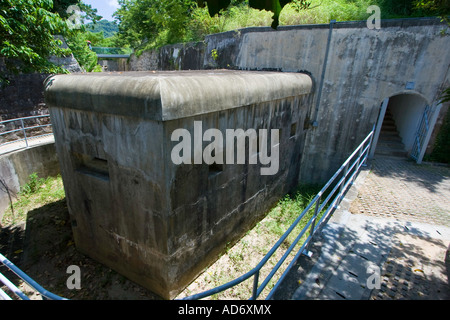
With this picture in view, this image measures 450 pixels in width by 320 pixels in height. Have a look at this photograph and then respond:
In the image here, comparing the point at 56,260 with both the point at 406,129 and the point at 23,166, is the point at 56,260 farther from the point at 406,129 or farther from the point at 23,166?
the point at 406,129

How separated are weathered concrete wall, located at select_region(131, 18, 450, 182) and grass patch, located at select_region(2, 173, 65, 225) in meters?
6.58

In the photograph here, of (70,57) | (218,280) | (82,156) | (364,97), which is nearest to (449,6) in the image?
(364,97)

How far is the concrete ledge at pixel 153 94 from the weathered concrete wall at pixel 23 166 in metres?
3.95

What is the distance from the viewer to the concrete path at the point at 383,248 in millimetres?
2930

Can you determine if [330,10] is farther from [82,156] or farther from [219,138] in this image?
[82,156]

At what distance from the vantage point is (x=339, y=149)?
755 centimetres

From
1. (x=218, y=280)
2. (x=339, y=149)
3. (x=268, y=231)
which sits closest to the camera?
(x=218, y=280)

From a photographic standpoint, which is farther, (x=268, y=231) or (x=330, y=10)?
(x=330, y=10)

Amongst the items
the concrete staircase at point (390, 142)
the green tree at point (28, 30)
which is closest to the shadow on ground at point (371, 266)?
the concrete staircase at point (390, 142)

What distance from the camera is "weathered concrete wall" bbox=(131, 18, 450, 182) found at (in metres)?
6.18

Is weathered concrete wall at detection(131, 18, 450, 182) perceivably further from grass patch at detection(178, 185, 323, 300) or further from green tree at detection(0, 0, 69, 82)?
green tree at detection(0, 0, 69, 82)

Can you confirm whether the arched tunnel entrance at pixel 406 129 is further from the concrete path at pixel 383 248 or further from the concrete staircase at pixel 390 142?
the concrete path at pixel 383 248

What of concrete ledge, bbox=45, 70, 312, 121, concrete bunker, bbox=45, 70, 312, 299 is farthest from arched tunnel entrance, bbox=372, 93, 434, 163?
concrete ledge, bbox=45, 70, 312, 121
